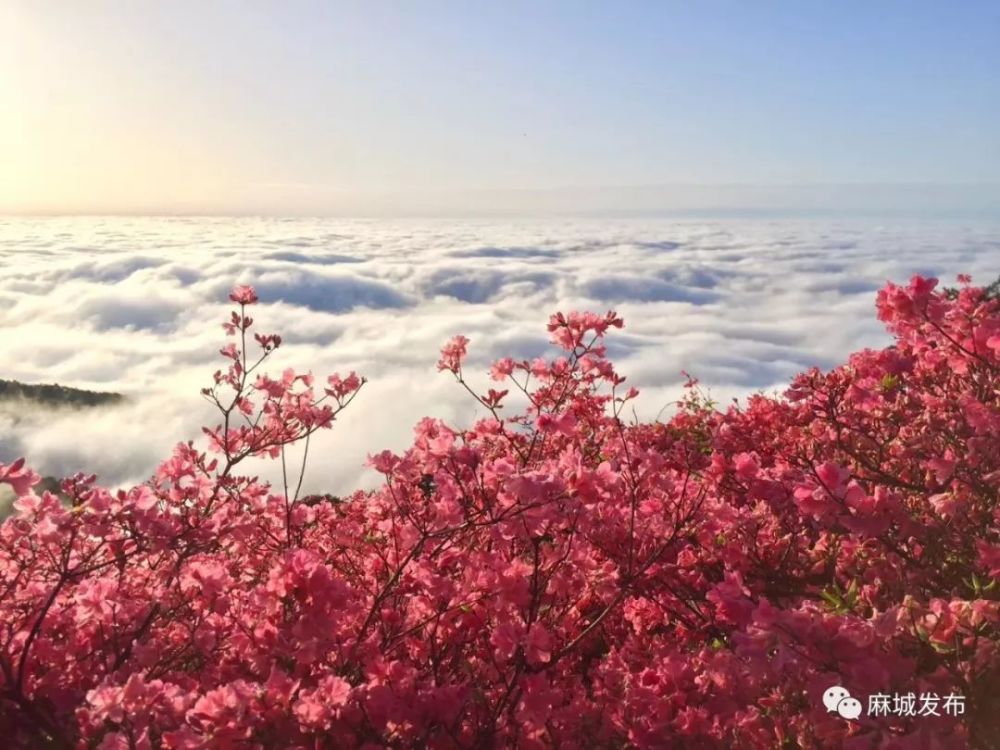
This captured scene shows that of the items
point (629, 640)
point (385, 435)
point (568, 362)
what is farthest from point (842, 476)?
point (385, 435)

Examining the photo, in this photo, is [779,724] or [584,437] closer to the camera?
[779,724]

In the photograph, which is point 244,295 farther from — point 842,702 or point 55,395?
point 55,395

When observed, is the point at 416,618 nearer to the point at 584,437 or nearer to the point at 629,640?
the point at 629,640

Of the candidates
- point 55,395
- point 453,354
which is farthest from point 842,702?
point 55,395

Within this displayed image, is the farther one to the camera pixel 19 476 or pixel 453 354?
pixel 453 354

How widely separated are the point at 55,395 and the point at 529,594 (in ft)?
349

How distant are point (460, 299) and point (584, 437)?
465 ft

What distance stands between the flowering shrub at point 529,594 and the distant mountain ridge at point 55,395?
98443 mm

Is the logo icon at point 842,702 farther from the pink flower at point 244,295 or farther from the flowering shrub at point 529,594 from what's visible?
the pink flower at point 244,295

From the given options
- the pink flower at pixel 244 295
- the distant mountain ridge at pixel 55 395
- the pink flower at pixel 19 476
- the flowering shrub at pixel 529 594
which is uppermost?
the pink flower at pixel 244 295

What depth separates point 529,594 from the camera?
3.56m

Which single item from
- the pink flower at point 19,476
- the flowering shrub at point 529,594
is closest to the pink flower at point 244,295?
the flowering shrub at point 529,594

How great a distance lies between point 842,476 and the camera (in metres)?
3.26

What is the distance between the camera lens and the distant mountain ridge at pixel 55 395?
89.9m
